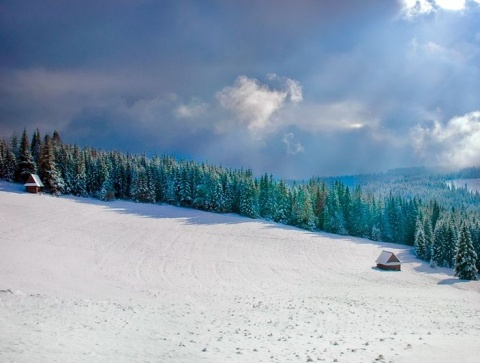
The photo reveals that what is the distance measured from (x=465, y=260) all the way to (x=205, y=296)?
145ft

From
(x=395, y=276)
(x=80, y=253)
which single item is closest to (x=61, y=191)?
(x=80, y=253)

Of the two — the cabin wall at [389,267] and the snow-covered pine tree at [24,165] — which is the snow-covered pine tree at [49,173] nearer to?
the snow-covered pine tree at [24,165]

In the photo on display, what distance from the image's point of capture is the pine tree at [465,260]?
54.9 m

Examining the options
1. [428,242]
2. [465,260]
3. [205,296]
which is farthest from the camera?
[428,242]

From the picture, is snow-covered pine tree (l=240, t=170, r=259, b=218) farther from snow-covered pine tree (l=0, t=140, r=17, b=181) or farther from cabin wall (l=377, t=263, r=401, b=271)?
snow-covered pine tree (l=0, t=140, r=17, b=181)

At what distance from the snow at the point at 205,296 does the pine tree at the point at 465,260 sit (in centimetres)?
193

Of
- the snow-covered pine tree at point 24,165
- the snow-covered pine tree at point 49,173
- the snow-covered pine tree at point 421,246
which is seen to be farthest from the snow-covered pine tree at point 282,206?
the snow-covered pine tree at point 24,165

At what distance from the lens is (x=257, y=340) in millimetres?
17281

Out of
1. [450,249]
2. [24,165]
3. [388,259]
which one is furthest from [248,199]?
[24,165]

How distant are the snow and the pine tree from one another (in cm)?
193

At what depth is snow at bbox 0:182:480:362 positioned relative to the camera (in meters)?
15.3

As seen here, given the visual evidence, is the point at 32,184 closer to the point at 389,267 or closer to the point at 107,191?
the point at 107,191

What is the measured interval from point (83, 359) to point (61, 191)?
90560 millimetres

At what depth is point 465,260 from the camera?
55.8 metres
